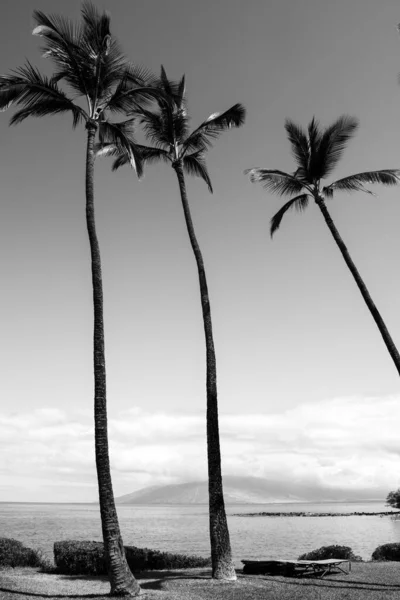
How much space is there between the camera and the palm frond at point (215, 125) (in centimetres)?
2203

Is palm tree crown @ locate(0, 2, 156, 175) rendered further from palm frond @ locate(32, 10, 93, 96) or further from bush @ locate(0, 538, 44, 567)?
bush @ locate(0, 538, 44, 567)

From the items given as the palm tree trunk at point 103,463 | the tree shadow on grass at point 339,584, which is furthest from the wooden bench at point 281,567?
the palm tree trunk at point 103,463

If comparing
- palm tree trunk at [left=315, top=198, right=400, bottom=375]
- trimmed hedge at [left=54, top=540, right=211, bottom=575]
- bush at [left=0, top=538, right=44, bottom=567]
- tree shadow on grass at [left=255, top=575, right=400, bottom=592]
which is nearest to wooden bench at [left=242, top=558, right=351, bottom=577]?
tree shadow on grass at [left=255, top=575, right=400, bottom=592]

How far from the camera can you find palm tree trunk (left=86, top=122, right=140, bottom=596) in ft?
42.1

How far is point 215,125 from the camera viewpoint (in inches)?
874

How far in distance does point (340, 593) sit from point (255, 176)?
55.9 feet

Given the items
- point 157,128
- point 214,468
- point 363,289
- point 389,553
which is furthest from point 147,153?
point 389,553

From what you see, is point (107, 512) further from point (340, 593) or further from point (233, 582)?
point (340, 593)

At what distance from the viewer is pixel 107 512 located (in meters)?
13.2

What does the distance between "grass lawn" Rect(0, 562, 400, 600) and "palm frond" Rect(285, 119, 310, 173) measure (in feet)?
56.7

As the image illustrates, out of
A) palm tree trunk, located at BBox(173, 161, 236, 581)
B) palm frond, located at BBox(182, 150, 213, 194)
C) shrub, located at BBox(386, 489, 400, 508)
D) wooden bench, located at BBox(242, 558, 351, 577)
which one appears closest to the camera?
Answer: palm tree trunk, located at BBox(173, 161, 236, 581)

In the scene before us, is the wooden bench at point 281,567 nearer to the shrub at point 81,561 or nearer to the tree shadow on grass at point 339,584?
the tree shadow on grass at point 339,584

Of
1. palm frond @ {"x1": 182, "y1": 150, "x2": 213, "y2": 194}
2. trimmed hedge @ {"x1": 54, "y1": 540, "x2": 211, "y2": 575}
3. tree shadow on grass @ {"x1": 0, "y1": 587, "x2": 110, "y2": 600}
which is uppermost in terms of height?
palm frond @ {"x1": 182, "y1": 150, "x2": 213, "y2": 194}

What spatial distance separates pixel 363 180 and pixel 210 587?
17620 millimetres
